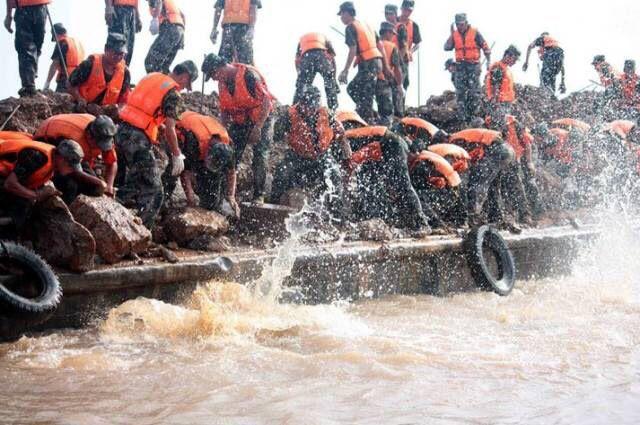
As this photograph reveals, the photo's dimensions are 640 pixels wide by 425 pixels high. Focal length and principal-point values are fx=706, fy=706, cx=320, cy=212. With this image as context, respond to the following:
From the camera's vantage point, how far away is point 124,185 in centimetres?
727

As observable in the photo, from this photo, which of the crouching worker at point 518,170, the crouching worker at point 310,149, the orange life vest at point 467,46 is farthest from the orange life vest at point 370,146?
the orange life vest at point 467,46

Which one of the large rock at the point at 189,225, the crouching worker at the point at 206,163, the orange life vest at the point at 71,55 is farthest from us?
the orange life vest at the point at 71,55

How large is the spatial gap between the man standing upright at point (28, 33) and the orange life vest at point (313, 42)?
3.38 meters

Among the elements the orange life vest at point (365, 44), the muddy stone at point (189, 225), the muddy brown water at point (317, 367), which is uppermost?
the orange life vest at point (365, 44)

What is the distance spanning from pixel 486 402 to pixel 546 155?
10.1 m

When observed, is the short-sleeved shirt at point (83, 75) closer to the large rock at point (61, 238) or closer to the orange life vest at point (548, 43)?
the large rock at point (61, 238)

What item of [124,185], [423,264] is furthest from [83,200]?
[423,264]

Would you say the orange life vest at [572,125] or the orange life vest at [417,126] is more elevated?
the orange life vest at [572,125]

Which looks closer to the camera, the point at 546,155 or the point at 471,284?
the point at 471,284

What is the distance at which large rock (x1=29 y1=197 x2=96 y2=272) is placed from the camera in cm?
512

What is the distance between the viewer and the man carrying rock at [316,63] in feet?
31.9

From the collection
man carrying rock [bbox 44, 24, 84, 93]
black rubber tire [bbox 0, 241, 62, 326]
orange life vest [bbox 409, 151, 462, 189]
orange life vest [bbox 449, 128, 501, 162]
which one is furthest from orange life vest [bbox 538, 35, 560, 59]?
black rubber tire [bbox 0, 241, 62, 326]

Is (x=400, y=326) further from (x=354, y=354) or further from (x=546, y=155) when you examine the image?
(x=546, y=155)

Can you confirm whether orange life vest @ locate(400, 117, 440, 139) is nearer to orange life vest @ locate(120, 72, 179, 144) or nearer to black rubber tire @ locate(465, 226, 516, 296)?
black rubber tire @ locate(465, 226, 516, 296)
